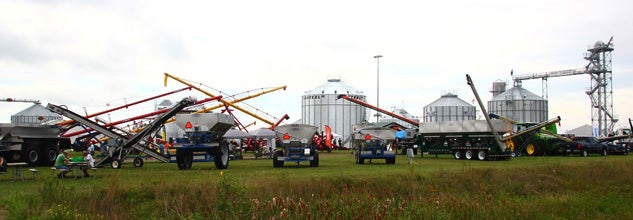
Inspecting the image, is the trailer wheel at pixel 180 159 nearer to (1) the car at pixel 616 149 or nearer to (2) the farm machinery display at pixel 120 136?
(2) the farm machinery display at pixel 120 136

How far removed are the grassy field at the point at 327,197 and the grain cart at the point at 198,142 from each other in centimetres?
750

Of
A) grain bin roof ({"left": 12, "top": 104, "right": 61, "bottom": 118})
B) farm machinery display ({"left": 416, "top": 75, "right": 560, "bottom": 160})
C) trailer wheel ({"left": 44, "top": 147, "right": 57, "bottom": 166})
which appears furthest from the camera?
grain bin roof ({"left": 12, "top": 104, "right": 61, "bottom": 118})

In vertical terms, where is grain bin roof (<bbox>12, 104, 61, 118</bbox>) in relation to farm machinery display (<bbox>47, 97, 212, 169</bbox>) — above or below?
above

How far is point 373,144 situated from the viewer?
3572 cm

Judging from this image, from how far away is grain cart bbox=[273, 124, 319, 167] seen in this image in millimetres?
31391

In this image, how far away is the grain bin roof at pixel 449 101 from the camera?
9669cm

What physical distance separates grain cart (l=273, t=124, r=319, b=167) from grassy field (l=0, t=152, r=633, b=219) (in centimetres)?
808

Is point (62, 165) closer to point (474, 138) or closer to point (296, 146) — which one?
point (296, 146)

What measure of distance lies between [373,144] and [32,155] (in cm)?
1828

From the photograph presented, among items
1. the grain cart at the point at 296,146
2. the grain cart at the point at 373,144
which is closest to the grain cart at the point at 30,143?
the grain cart at the point at 296,146

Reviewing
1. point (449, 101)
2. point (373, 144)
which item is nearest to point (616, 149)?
point (373, 144)

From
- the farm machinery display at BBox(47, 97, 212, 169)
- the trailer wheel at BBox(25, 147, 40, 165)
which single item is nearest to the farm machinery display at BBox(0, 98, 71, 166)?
the trailer wheel at BBox(25, 147, 40, 165)

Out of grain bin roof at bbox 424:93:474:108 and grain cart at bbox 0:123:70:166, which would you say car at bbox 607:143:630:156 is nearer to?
grain cart at bbox 0:123:70:166

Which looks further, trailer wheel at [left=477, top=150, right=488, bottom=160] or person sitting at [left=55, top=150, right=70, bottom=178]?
trailer wheel at [left=477, top=150, right=488, bottom=160]
